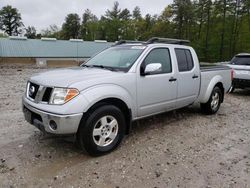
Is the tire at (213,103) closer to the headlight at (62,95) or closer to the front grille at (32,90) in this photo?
the headlight at (62,95)

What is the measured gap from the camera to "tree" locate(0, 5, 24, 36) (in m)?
84.1

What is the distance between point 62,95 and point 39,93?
46 cm

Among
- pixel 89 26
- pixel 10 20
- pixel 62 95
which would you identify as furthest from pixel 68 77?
pixel 10 20

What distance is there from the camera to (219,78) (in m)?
6.90

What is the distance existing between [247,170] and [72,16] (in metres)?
87.2

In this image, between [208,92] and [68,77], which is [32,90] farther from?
[208,92]

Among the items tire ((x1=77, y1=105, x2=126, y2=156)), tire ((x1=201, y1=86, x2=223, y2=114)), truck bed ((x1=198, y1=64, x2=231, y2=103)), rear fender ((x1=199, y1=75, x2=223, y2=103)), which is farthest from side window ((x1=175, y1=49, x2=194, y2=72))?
tire ((x1=77, y1=105, x2=126, y2=156))

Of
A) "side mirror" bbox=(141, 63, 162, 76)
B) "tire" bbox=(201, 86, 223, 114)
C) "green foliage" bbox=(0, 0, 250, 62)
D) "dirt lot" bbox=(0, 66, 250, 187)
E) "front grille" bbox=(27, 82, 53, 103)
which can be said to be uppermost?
"green foliage" bbox=(0, 0, 250, 62)

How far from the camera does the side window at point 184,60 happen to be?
559 centimetres

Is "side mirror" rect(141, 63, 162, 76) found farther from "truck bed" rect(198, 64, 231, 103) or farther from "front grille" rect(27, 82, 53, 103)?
"truck bed" rect(198, 64, 231, 103)

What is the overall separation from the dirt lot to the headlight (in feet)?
3.20

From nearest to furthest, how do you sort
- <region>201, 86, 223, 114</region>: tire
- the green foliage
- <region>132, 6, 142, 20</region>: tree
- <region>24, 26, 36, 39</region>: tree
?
1. <region>201, 86, 223, 114</region>: tire
2. the green foliage
3. <region>132, 6, 142, 20</region>: tree
4. <region>24, 26, 36, 39</region>: tree

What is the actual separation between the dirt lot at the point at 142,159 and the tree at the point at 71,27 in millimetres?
80608

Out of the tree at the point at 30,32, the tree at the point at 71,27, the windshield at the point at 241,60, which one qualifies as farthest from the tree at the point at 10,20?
the windshield at the point at 241,60
